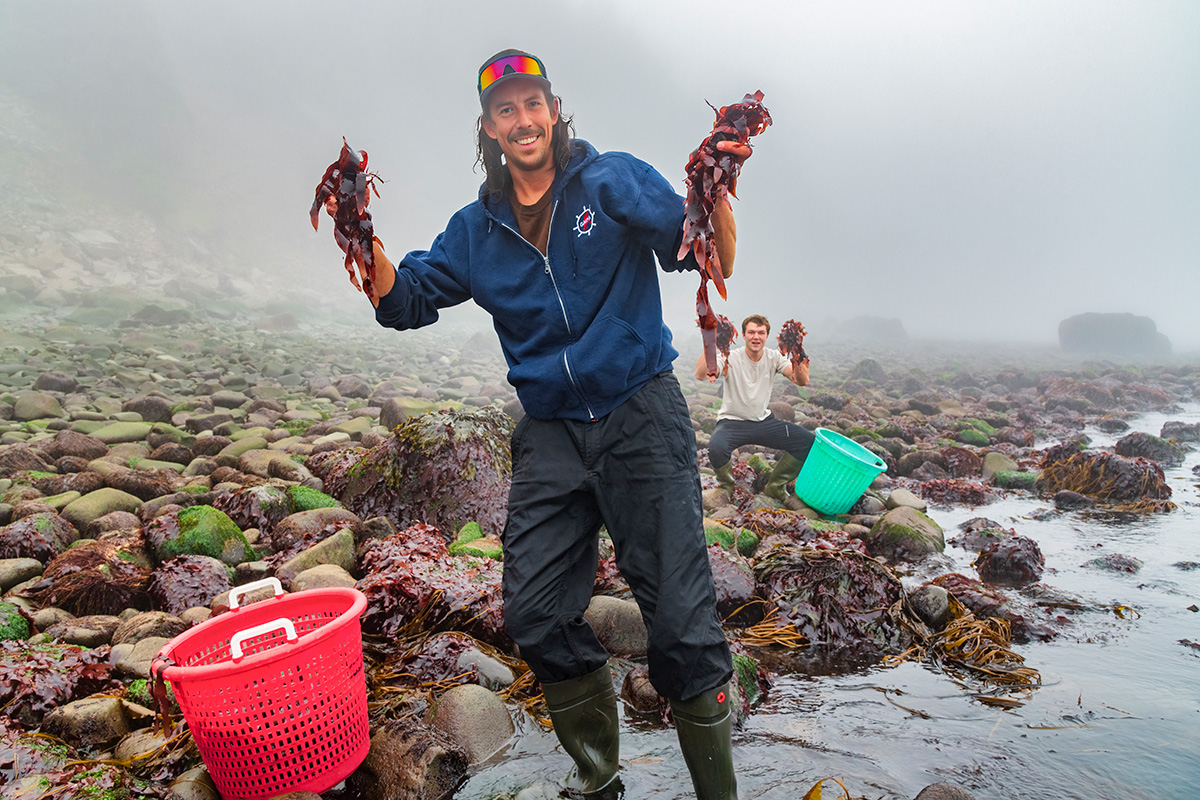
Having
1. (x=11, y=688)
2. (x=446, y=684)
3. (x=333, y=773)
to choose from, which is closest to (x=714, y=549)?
(x=446, y=684)

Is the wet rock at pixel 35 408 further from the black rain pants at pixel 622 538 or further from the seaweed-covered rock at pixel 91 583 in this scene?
the black rain pants at pixel 622 538

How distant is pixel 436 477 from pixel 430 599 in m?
1.94

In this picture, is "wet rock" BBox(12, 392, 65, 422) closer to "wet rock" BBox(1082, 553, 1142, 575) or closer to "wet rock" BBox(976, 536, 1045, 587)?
"wet rock" BBox(976, 536, 1045, 587)

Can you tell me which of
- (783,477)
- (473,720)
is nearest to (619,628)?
(473,720)

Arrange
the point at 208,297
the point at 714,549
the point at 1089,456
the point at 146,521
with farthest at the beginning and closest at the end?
the point at 208,297, the point at 1089,456, the point at 146,521, the point at 714,549

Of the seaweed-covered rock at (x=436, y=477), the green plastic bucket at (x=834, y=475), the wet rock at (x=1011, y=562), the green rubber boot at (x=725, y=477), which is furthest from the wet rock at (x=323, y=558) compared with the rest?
the wet rock at (x=1011, y=562)

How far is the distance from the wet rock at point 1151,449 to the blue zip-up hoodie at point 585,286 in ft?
36.7

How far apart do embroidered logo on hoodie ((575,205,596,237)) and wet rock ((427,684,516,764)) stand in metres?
2.11

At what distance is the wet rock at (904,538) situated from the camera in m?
5.99

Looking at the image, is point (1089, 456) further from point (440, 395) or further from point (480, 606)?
point (440, 395)

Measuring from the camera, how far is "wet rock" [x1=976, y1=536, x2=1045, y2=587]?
546 cm

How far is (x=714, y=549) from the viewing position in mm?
4973

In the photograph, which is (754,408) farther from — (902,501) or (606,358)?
(606,358)

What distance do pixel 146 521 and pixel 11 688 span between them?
2.71 meters
